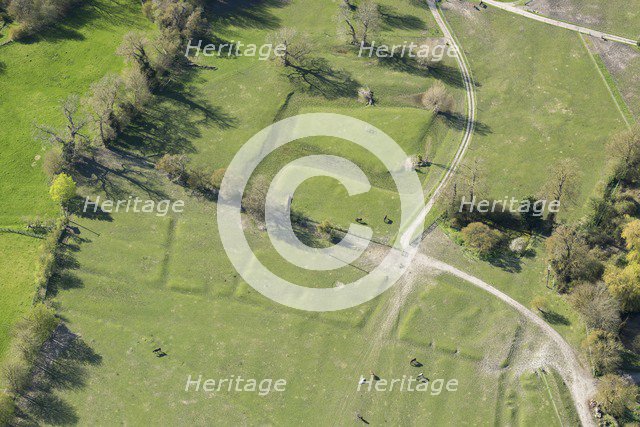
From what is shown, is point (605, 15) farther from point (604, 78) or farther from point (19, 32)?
point (19, 32)

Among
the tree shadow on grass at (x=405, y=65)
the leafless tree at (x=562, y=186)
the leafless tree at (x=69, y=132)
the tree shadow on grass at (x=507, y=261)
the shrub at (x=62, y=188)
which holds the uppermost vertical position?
the tree shadow on grass at (x=405, y=65)

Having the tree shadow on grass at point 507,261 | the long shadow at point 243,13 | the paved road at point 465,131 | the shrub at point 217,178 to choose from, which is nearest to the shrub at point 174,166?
the shrub at point 217,178

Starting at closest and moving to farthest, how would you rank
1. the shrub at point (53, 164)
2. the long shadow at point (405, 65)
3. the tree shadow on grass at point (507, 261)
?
the tree shadow on grass at point (507, 261), the shrub at point (53, 164), the long shadow at point (405, 65)

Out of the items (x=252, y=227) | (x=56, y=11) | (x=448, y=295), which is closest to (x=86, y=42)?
(x=56, y=11)

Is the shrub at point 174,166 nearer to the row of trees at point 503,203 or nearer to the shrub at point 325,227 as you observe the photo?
the shrub at point 325,227

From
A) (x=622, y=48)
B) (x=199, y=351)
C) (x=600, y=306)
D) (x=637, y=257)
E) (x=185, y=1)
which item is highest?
(x=622, y=48)

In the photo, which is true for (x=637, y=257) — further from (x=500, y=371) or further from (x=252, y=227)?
(x=252, y=227)
